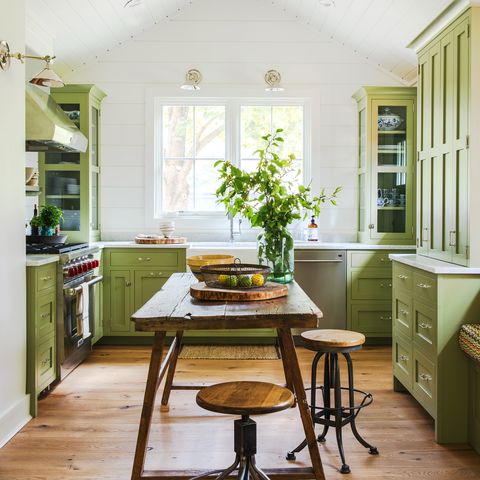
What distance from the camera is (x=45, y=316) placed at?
153 inches

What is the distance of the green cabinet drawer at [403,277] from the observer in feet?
12.3

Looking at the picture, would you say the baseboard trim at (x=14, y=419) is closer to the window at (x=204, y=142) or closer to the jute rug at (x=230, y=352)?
the jute rug at (x=230, y=352)

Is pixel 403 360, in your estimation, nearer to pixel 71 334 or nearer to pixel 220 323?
pixel 220 323

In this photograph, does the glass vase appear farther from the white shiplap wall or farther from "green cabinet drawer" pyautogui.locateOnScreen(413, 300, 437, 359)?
the white shiplap wall

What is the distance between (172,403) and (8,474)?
4.06ft

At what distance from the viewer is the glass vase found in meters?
3.12

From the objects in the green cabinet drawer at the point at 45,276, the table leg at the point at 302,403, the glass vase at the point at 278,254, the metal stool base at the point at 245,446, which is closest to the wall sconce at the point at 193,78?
the green cabinet drawer at the point at 45,276

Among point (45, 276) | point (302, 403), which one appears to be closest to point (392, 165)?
point (45, 276)

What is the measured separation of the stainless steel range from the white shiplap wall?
1.32 meters

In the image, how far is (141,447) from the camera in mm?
2541

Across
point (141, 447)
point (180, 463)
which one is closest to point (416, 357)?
point (180, 463)

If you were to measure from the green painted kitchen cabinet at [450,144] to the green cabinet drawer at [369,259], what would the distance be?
4.66ft

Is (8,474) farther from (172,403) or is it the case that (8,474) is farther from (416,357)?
(416,357)

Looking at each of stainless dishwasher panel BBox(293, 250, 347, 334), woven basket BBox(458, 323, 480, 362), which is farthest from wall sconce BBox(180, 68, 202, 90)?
woven basket BBox(458, 323, 480, 362)
